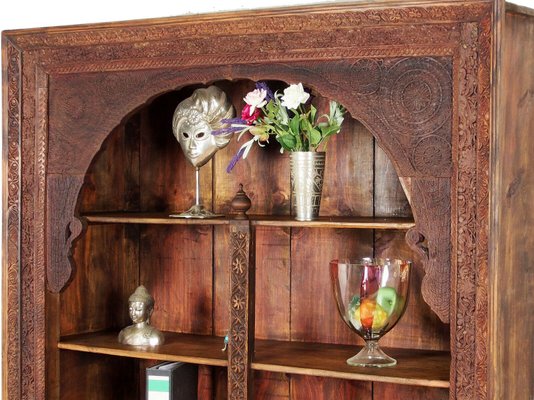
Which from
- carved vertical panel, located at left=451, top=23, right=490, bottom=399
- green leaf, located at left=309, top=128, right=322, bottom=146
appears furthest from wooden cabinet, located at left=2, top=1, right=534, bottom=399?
green leaf, located at left=309, top=128, right=322, bottom=146

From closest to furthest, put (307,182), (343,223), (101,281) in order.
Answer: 1. (343,223)
2. (307,182)
3. (101,281)

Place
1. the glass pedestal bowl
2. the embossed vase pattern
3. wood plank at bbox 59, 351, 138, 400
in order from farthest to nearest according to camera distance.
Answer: wood plank at bbox 59, 351, 138, 400 < the embossed vase pattern < the glass pedestal bowl

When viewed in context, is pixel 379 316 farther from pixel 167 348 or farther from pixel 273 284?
pixel 167 348

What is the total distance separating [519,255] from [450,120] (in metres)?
0.40

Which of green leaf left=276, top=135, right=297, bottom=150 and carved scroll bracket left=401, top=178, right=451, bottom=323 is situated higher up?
green leaf left=276, top=135, right=297, bottom=150

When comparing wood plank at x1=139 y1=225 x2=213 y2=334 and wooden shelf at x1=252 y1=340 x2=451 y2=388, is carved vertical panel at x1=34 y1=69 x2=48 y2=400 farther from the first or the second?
wooden shelf at x1=252 y1=340 x2=451 y2=388

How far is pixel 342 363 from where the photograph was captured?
2686mm

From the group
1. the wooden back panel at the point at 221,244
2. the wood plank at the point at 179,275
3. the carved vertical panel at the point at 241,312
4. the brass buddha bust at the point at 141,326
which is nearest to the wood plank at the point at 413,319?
the wooden back panel at the point at 221,244

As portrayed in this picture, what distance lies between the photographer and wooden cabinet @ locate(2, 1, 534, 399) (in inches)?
92.7

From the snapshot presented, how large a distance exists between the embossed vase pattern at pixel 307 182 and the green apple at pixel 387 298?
30 centimetres

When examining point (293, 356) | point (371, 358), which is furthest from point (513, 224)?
point (293, 356)

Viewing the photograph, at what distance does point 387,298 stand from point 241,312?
0.43m

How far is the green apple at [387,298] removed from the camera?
261 cm

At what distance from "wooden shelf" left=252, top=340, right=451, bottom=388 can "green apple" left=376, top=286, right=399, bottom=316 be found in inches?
6.8
